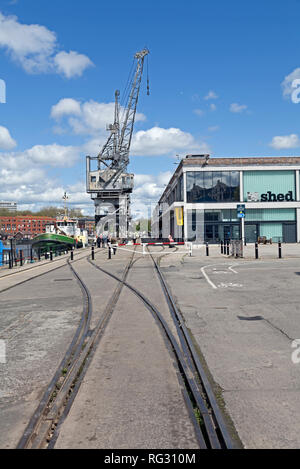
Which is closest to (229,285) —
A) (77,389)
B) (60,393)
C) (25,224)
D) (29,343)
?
(29,343)

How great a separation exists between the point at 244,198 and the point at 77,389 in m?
50.6

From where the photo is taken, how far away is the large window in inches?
2106

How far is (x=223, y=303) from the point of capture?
420 inches

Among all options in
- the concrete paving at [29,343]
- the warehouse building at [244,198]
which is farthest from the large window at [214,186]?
the concrete paving at [29,343]

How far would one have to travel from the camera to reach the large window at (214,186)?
53.5 metres

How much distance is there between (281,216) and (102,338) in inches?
1944

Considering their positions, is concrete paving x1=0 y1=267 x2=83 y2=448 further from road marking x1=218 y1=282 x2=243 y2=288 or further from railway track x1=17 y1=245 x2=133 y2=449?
road marking x1=218 y1=282 x2=243 y2=288

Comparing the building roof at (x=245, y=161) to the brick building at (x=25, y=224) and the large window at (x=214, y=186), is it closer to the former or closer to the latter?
the large window at (x=214, y=186)

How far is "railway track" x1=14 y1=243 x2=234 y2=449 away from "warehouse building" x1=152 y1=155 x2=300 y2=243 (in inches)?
1802

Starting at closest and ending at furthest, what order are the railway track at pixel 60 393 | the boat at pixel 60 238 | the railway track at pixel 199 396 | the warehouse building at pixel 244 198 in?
the railway track at pixel 199 396, the railway track at pixel 60 393, the boat at pixel 60 238, the warehouse building at pixel 244 198

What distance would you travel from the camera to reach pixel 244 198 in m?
53.4

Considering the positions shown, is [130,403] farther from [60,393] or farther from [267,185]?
[267,185]
